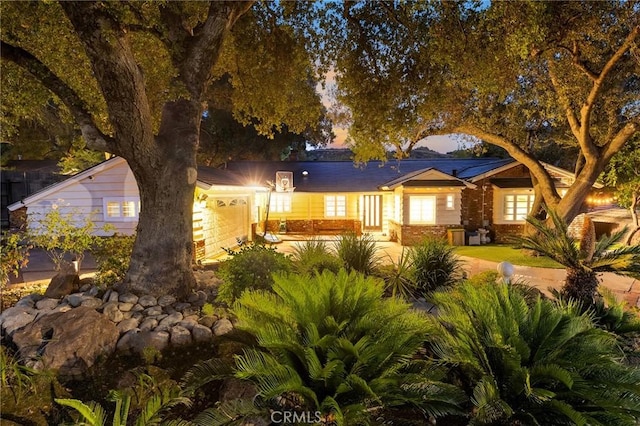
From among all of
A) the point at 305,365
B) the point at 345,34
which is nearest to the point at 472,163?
the point at 345,34

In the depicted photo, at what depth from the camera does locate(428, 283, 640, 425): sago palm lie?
8.19ft

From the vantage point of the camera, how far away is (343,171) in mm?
20625

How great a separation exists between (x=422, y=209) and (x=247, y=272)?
12.9 m

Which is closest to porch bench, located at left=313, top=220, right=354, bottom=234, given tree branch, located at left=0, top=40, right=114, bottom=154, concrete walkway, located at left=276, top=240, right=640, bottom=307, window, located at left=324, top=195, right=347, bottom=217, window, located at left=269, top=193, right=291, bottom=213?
window, located at left=324, top=195, right=347, bottom=217

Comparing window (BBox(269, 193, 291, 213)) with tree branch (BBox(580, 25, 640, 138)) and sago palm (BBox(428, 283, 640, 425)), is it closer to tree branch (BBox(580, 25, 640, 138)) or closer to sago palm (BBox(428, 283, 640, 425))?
tree branch (BBox(580, 25, 640, 138))

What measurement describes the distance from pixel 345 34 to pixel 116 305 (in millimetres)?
7374

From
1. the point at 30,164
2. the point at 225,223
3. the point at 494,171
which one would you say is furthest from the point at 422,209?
the point at 30,164

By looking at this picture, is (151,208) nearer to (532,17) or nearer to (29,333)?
(29,333)

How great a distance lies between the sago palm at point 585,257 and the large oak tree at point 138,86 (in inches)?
217

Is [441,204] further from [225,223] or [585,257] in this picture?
[585,257]

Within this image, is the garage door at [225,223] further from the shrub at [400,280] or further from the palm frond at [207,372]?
the palm frond at [207,372]

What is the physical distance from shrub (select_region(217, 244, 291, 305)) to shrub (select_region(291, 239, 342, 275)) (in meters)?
0.63

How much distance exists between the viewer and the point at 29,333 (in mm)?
3812

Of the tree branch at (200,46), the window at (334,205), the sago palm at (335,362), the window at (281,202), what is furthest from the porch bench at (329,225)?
the sago palm at (335,362)
